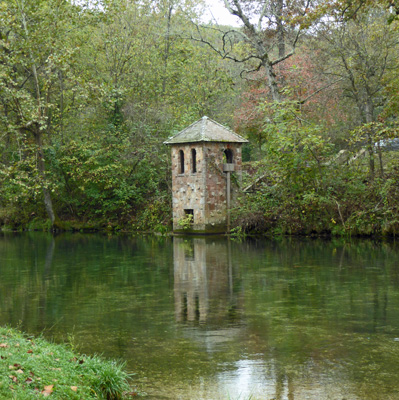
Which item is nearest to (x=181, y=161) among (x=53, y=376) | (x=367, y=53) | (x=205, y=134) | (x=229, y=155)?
(x=205, y=134)

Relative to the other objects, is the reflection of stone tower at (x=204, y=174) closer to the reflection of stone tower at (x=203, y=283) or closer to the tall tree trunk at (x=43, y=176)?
the reflection of stone tower at (x=203, y=283)

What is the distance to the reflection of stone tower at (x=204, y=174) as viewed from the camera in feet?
92.8

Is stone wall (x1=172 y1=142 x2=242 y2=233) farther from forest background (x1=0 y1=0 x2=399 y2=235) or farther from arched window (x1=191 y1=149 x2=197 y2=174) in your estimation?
forest background (x1=0 y1=0 x2=399 y2=235)

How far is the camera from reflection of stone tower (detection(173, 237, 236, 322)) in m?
10.8

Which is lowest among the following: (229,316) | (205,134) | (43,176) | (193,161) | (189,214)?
(229,316)

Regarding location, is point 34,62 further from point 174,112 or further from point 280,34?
point 280,34

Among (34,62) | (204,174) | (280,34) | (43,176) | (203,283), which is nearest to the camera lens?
(203,283)

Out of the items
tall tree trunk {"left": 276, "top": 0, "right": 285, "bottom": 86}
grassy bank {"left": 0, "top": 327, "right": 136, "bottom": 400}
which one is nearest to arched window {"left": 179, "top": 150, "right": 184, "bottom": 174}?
tall tree trunk {"left": 276, "top": 0, "right": 285, "bottom": 86}

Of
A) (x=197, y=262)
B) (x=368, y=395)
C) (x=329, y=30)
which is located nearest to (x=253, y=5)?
(x=329, y=30)

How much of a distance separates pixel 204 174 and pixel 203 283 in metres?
14.3

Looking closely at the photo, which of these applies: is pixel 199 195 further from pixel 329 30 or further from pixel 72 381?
pixel 72 381

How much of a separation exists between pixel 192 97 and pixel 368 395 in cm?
3385

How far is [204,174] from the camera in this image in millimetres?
28203

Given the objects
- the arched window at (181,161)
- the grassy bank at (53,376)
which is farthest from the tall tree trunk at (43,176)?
the grassy bank at (53,376)
